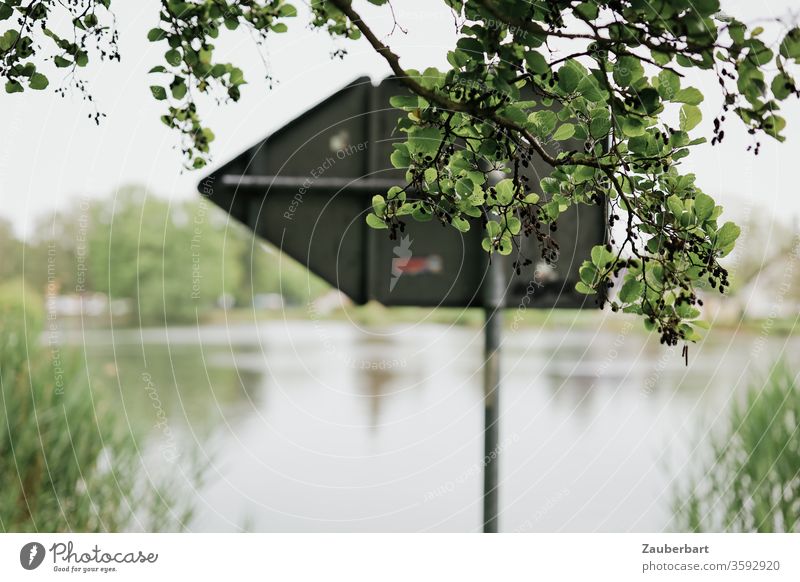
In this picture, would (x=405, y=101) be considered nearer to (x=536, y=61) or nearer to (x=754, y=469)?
(x=536, y=61)

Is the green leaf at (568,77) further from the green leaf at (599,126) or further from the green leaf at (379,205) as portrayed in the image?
the green leaf at (379,205)

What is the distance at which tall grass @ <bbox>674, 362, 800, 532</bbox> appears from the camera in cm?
135

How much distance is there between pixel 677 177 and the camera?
0.53 m

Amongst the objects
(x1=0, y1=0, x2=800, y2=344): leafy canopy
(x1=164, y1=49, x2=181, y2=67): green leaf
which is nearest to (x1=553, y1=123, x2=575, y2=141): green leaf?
(x1=0, y1=0, x2=800, y2=344): leafy canopy

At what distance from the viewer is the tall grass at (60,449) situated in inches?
52.1

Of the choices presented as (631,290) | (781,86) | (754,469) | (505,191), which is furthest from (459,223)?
(754,469)

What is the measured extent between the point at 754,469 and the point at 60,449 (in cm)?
137

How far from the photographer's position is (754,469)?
1.41 metres

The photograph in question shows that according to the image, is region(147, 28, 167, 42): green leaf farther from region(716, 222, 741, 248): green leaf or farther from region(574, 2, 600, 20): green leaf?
region(716, 222, 741, 248): green leaf

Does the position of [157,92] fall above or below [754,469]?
above

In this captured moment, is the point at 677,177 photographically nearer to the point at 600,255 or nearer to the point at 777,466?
the point at 600,255

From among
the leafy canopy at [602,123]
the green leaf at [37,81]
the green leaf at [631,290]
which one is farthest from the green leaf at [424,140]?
the green leaf at [37,81]

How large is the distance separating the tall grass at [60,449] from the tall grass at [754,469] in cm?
108

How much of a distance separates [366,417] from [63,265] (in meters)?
0.61
